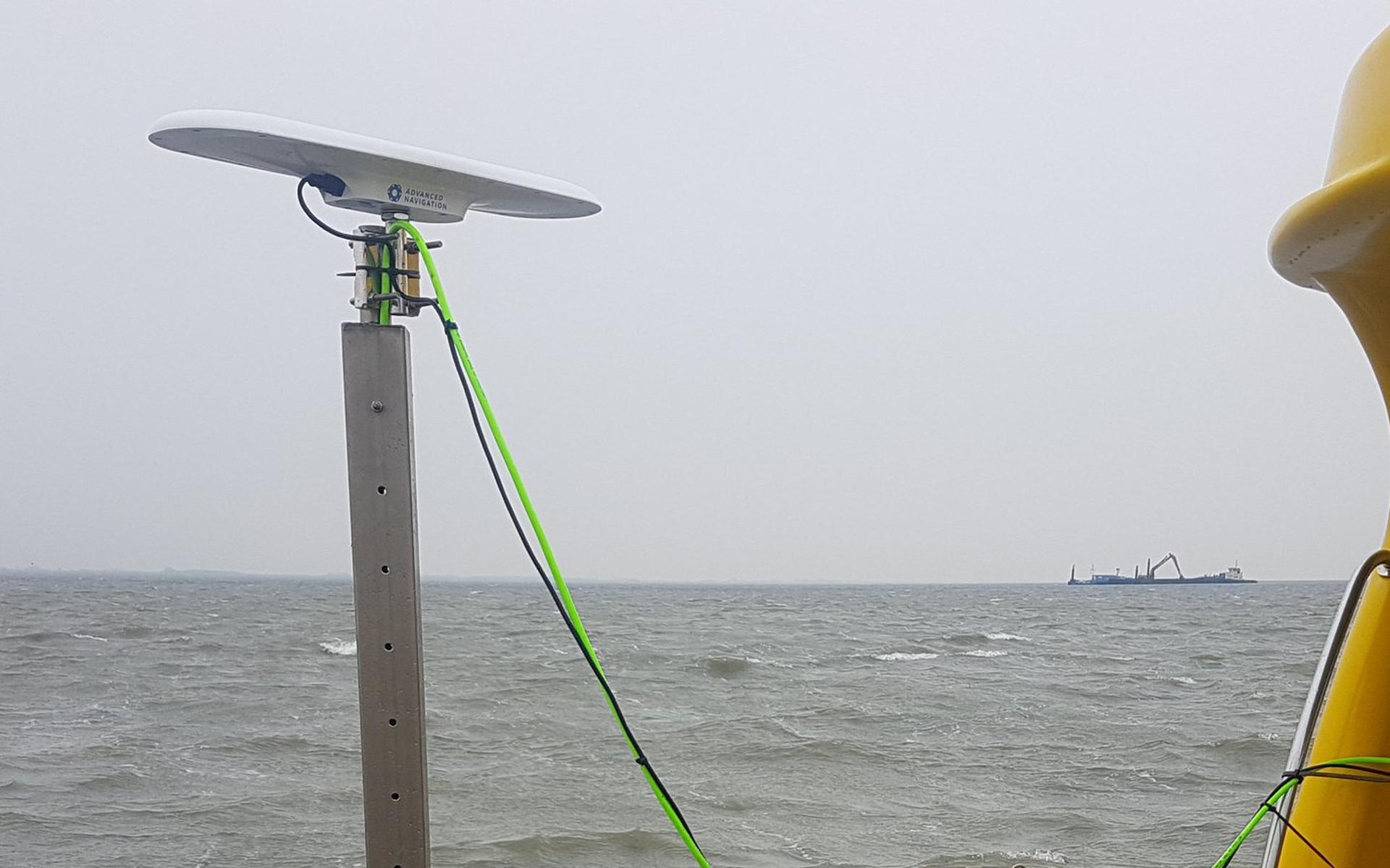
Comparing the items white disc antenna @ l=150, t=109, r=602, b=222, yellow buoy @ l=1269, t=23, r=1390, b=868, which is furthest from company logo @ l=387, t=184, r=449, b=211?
yellow buoy @ l=1269, t=23, r=1390, b=868

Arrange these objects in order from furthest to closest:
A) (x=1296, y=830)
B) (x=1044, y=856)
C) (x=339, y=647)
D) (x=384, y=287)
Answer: (x=339, y=647) → (x=1044, y=856) → (x=384, y=287) → (x=1296, y=830)

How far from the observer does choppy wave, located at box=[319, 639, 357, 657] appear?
17375mm

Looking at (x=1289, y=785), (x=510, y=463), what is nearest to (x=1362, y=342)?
(x=1289, y=785)

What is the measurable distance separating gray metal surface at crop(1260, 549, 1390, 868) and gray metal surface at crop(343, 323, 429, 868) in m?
1.05

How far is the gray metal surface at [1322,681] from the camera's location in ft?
4.21

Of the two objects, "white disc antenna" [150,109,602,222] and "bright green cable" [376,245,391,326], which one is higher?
"white disc antenna" [150,109,602,222]

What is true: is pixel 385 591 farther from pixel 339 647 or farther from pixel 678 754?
pixel 339 647

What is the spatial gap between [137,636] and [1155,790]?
20.5 m

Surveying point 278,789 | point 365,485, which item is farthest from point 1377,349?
point 278,789

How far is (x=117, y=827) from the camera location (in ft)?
19.3

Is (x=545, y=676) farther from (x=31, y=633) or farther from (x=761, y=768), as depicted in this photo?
(x=31, y=633)

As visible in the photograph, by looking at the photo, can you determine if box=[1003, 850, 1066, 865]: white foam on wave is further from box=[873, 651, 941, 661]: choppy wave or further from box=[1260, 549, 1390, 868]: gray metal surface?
box=[873, 651, 941, 661]: choppy wave

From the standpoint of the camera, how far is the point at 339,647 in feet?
60.6

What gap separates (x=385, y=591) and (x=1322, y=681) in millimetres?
1158
